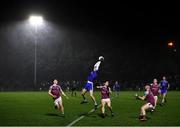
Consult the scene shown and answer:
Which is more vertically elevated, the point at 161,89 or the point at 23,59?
the point at 23,59

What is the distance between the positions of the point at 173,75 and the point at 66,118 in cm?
5284

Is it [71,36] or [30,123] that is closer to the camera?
[30,123]

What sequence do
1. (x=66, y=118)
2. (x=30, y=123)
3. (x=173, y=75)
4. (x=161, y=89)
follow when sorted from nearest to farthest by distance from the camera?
(x=30, y=123), (x=66, y=118), (x=161, y=89), (x=173, y=75)

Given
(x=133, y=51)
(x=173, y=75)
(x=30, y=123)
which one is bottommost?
(x=30, y=123)

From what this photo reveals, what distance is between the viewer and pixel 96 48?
73125 millimetres

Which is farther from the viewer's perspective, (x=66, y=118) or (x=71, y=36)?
(x=71, y=36)

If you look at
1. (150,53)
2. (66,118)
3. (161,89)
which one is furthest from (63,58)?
(66,118)

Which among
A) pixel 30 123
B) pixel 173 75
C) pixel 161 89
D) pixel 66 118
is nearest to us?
pixel 30 123

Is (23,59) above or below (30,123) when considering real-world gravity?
above

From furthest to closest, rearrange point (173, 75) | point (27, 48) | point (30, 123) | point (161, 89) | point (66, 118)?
point (27, 48), point (173, 75), point (161, 89), point (66, 118), point (30, 123)

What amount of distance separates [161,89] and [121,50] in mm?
43260

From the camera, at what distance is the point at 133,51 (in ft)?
237

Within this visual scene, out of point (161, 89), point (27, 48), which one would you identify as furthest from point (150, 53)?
point (161, 89)

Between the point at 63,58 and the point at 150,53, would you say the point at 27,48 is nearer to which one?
the point at 63,58
